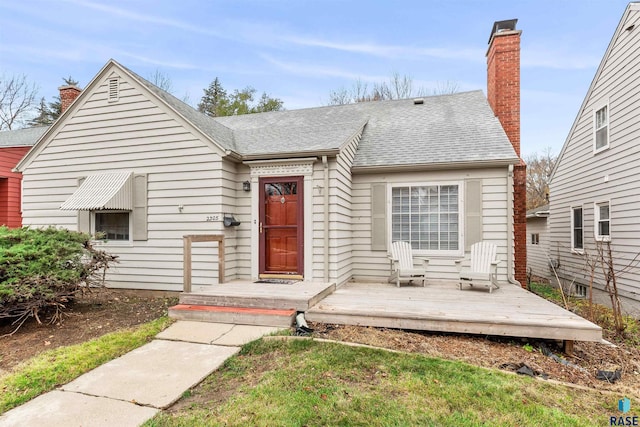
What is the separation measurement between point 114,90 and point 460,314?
753cm

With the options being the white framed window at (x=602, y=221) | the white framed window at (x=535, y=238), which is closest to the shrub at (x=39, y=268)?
the white framed window at (x=602, y=221)

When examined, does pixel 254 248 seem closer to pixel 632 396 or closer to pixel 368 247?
pixel 368 247

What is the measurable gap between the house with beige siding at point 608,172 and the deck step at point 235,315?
600cm

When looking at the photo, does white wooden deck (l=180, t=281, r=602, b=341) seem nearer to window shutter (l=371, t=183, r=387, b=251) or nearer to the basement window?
window shutter (l=371, t=183, r=387, b=251)

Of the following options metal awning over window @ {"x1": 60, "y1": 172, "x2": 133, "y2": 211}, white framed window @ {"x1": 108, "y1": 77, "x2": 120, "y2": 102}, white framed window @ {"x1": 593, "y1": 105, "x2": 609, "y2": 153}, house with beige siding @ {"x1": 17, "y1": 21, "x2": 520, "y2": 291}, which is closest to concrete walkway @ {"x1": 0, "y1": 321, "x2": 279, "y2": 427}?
house with beige siding @ {"x1": 17, "y1": 21, "x2": 520, "y2": 291}

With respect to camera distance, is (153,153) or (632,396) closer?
(632,396)

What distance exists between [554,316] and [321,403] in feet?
11.0

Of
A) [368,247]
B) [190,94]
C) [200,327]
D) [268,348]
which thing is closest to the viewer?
[268,348]

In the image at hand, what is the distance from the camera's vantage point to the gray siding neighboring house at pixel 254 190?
6.00 m

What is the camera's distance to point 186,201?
20.2ft

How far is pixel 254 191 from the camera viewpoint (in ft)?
20.6

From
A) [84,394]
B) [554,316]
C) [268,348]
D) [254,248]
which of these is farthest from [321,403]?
[254,248]

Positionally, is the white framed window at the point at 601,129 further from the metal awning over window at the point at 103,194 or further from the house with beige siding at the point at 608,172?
the metal awning over window at the point at 103,194

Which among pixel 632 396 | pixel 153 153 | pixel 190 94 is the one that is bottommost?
pixel 632 396
